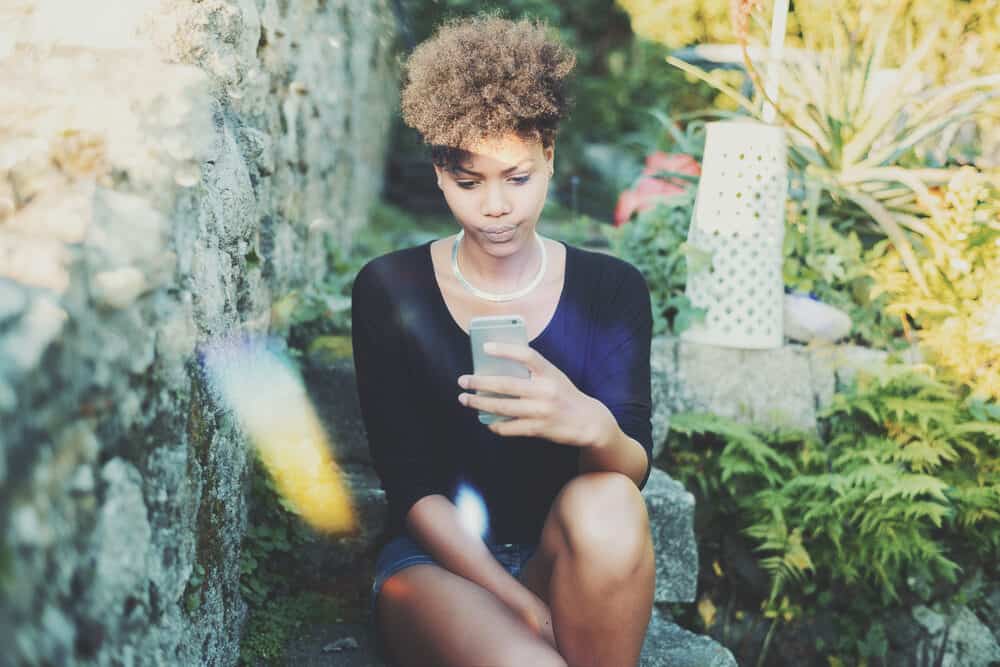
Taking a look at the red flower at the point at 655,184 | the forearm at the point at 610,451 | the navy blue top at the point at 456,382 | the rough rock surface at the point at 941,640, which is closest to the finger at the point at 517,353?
the forearm at the point at 610,451

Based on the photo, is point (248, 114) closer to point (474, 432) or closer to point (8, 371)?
point (474, 432)

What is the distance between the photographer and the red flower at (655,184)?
375cm

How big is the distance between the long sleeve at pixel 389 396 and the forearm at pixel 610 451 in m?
0.38

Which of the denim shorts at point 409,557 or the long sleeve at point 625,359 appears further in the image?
the long sleeve at point 625,359

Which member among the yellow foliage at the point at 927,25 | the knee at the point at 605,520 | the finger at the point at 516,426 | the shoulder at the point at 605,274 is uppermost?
the yellow foliage at the point at 927,25

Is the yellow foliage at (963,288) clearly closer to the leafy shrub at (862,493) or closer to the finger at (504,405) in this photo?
the leafy shrub at (862,493)

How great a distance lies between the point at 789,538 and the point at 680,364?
2.20 feet

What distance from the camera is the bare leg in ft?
5.29

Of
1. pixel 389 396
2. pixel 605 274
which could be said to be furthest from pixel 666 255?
pixel 389 396

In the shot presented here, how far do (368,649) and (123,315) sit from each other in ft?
3.93

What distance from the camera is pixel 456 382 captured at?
1958 millimetres

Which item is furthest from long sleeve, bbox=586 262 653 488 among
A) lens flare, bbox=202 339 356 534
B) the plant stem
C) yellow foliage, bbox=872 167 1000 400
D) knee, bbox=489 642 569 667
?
yellow foliage, bbox=872 167 1000 400

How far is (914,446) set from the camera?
8.92 feet

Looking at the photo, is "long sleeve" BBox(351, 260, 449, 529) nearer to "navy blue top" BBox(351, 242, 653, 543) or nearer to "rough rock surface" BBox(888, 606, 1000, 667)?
"navy blue top" BBox(351, 242, 653, 543)
